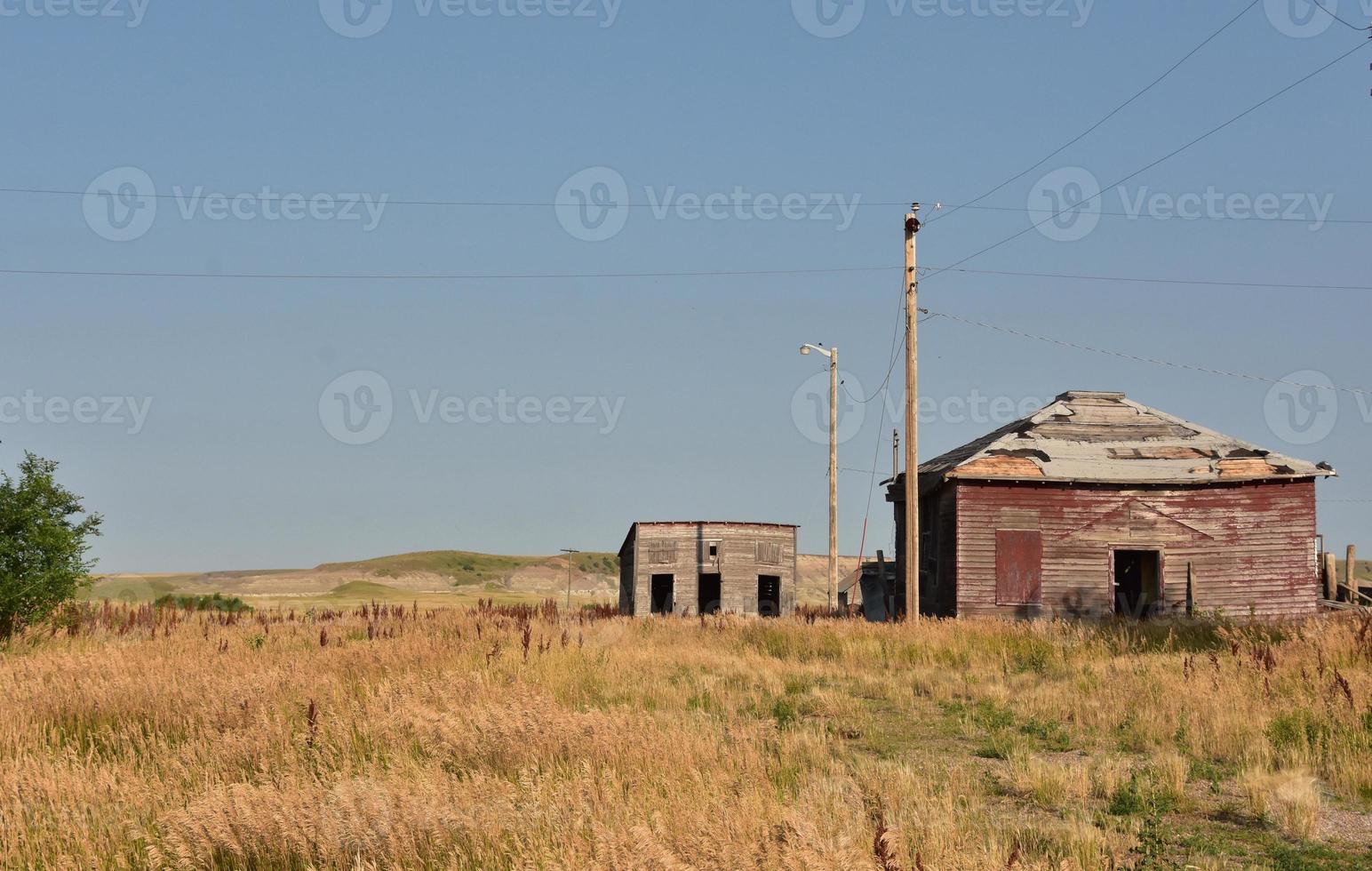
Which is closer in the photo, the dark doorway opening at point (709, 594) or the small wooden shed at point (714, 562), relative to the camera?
the small wooden shed at point (714, 562)

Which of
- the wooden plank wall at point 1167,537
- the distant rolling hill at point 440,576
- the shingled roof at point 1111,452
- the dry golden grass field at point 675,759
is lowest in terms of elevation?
the distant rolling hill at point 440,576

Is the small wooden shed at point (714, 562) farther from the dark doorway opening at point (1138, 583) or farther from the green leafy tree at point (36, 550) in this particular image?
the green leafy tree at point (36, 550)

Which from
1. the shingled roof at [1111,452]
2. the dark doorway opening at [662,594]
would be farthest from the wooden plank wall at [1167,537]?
the dark doorway opening at [662,594]

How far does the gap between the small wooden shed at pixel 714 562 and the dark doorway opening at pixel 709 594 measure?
4cm

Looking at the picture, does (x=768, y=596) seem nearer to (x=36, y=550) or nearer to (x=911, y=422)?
(x=911, y=422)

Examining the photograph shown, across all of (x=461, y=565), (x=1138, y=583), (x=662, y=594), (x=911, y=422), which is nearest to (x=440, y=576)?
(x=461, y=565)

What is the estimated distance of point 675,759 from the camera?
7.56 meters

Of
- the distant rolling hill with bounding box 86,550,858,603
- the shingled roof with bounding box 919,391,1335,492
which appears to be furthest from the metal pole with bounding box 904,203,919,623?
the distant rolling hill with bounding box 86,550,858,603

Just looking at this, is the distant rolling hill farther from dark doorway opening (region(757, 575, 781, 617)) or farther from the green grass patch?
Result: the green grass patch

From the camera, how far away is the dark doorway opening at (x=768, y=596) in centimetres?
3951

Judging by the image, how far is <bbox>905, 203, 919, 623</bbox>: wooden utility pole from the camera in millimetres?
21453

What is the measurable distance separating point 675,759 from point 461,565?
398ft

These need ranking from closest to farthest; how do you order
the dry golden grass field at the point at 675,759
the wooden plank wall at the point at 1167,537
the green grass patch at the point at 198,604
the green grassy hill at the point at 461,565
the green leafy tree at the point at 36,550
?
1. the dry golden grass field at the point at 675,759
2. the green leafy tree at the point at 36,550
3. the wooden plank wall at the point at 1167,537
4. the green grass patch at the point at 198,604
5. the green grassy hill at the point at 461,565

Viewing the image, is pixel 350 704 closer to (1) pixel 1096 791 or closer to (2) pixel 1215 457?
(1) pixel 1096 791
